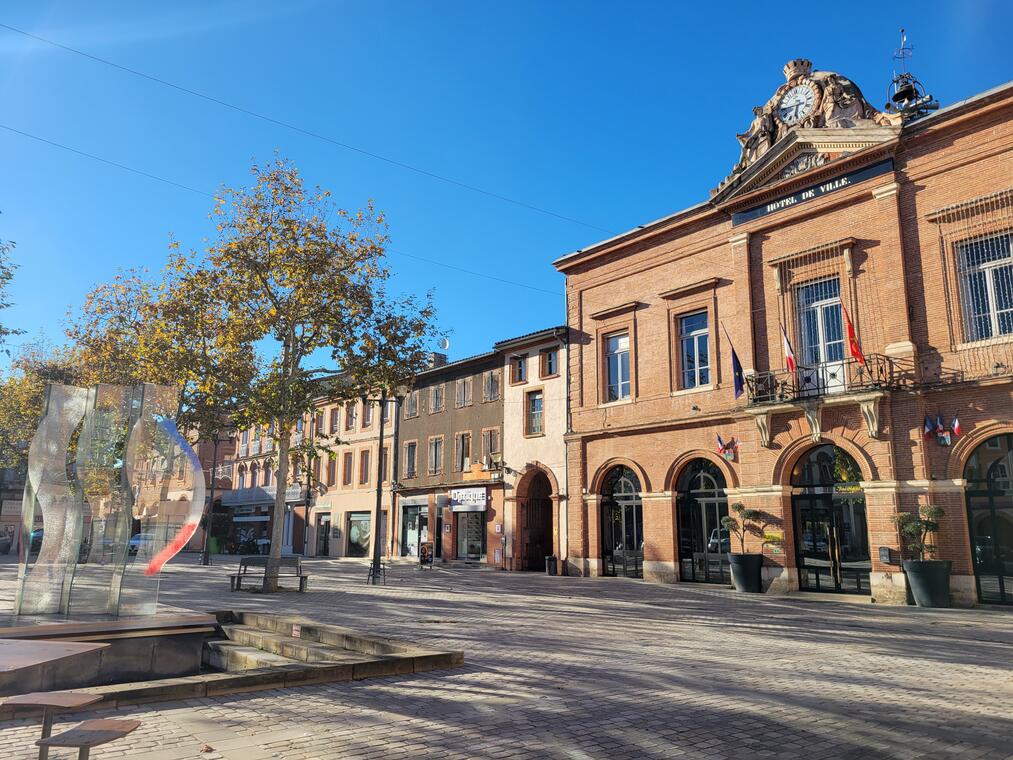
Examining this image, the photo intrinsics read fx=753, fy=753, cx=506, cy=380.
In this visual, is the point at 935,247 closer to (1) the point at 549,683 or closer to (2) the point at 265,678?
(1) the point at 549,683

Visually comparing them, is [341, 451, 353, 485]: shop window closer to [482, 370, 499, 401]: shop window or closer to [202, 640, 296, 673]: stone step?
[482, 370, 499, 401]: shop window

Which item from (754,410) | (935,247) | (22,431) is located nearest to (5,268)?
(22,431)

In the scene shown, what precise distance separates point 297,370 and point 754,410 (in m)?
12.7

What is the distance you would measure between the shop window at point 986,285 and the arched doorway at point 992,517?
2.66 metres

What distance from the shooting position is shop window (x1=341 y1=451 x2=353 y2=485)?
44834 mm

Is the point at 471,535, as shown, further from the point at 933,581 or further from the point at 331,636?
the point at 331,636

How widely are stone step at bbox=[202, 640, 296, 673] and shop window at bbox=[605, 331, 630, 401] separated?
18.0 m

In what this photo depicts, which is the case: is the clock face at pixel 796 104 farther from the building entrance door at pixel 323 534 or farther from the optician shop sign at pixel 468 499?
the building entrance door at pixel 323 534

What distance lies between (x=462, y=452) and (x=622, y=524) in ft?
39.5

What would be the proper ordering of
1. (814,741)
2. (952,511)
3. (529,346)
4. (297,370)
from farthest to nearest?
(529,346) → (297,370) → (952,511) → (814,741)

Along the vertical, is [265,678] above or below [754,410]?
below

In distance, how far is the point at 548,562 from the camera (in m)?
27.9

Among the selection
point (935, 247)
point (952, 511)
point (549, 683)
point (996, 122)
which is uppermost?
point (996, 122)

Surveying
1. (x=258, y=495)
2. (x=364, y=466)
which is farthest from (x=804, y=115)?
(x=258, y=495)
